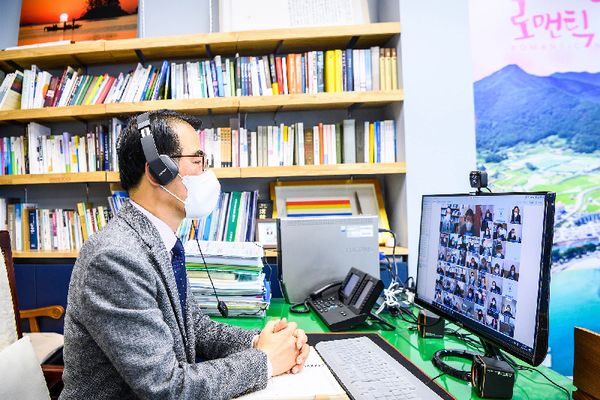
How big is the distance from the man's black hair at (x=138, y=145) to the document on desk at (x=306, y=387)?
588 mm

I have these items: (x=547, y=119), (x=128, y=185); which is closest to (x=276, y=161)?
(x=128, y=185)

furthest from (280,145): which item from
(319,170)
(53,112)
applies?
(53,112)

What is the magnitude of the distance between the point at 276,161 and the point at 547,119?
1.84 meters

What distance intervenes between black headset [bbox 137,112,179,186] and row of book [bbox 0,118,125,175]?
1.54 metres

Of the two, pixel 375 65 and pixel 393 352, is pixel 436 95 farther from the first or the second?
pixel 393 352

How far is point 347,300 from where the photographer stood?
126 centimetres

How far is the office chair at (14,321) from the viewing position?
1.06 metres

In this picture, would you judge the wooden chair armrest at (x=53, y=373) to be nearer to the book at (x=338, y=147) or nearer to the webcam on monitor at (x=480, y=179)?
the webcam on monitor at (x=480, y=179)

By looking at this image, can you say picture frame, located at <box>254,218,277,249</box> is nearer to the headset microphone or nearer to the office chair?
the office chair

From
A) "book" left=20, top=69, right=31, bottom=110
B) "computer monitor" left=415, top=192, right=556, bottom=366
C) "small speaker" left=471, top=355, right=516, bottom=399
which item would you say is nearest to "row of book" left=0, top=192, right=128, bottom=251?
"book" left=20, top=69, right=31, bottom=110

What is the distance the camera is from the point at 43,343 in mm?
1533

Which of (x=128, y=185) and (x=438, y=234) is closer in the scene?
(x=128, y=185)

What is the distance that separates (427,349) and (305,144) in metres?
1.41

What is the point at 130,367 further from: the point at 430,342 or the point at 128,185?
the point at 430,342
